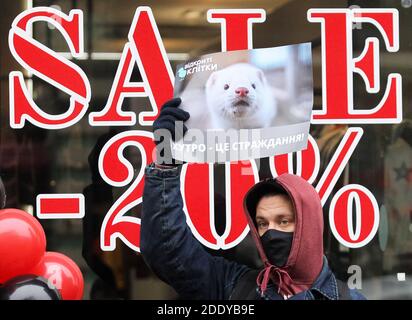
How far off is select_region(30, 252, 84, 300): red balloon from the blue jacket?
0.28 meters

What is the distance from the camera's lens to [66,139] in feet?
9.39

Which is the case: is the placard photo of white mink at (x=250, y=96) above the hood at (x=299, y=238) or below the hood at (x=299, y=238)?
above

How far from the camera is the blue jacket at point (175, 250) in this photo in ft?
9.01

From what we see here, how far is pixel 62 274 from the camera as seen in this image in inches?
110

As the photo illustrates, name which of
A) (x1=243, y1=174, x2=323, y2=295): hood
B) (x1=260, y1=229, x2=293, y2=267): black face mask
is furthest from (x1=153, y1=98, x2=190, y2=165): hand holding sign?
(x1=260, y1=229, x2=293, y2=267): black face mask

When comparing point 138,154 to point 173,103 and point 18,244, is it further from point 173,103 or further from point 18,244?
point 18,244

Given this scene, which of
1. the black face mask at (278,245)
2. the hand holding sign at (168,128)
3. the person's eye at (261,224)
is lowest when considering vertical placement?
the black face mask at (278,245)

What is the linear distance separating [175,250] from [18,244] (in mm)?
583

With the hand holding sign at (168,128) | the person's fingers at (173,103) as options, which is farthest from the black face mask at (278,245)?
the person's fingers at (173,103)

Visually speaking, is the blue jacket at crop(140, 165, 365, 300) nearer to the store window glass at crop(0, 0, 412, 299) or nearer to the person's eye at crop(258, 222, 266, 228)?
the store window glass at crop(0, 0, 412, 299)

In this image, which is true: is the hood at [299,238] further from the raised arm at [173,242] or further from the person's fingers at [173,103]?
the person's fingers at [173,103]

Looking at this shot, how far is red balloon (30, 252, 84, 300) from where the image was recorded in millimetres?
2775

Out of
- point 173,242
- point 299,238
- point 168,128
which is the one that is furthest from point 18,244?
point 299,238

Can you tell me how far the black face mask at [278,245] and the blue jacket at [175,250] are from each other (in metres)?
0.12
